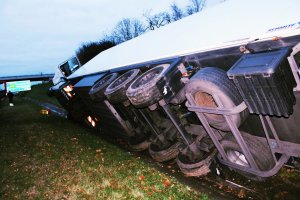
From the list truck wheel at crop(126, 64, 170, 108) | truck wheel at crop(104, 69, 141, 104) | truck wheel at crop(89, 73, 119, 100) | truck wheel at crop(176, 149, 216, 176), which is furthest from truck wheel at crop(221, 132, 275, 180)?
truck wheel at crop(89, 73, 119, 100)

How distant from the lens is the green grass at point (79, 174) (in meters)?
4.88

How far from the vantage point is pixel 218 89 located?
3.86m

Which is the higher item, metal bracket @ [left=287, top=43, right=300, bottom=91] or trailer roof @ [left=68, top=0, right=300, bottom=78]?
trailer roof @ [left=68, top=0, right=300, bottom=78]

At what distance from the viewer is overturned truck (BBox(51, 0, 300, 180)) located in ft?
10.8

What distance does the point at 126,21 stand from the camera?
63969 mm

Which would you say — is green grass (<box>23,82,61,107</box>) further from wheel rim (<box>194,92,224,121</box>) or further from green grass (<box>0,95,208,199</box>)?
wheel rim (<box>194,92,224,121</box>)

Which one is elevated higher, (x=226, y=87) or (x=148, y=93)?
(x=148, y=93)

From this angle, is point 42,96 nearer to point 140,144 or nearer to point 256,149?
point 140,144

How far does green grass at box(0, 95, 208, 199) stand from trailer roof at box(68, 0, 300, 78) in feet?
8.04

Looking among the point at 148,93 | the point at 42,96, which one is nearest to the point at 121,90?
the point at 148,93

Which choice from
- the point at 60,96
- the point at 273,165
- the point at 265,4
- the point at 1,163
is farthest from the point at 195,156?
the point at 60,96

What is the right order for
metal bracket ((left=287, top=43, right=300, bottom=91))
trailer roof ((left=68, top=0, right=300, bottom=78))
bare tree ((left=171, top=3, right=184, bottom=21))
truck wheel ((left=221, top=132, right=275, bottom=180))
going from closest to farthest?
metal bracket ((left=287, top=43, right=300, bottom=91)), trailer roof ((left=68, top=0, right=300, bottom=78)), truck wheel ((left=221, top=132, right=275, bottom=180)), bare tree ((left=171, top=3, right=184, bottom=21))

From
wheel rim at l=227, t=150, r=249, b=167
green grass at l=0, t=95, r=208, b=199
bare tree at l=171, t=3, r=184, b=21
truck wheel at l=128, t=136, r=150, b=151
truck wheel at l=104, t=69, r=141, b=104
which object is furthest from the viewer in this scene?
bare tree at l=171, t=3, r=184, b=21

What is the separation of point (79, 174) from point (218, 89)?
3.88m
